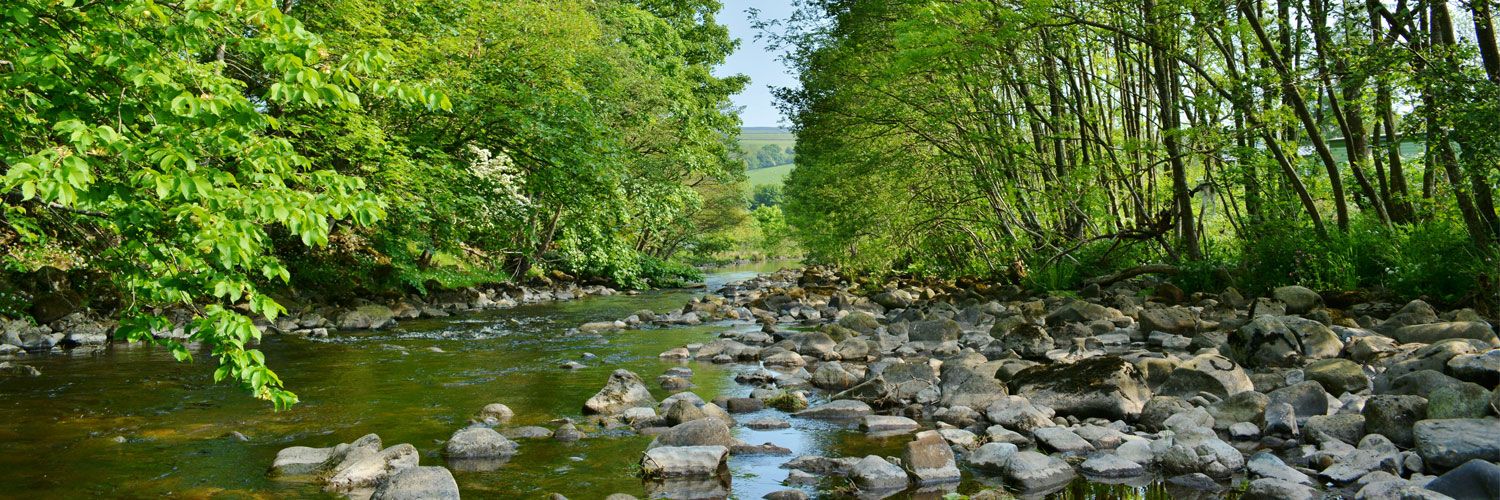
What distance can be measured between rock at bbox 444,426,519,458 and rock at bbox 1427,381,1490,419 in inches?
204

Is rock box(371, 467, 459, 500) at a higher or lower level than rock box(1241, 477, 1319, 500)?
higher

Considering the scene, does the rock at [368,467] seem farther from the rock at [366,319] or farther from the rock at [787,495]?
the rock at [366,319]

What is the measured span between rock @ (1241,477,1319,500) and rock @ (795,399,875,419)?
2873 millimetres

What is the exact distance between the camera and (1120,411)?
631 centimetres

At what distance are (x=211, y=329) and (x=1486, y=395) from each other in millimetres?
6232

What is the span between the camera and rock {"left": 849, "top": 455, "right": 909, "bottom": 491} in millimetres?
4883

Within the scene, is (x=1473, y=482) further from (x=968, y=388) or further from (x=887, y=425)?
(x=968, y=388)

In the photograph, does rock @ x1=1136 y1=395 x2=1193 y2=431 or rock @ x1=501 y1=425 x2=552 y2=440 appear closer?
rock @ x1=1136 y1=395 x2=1193 y2=431

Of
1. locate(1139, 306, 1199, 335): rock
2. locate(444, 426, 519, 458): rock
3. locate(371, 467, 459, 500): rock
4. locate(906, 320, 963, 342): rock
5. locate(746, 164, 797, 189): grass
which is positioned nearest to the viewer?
locate(371, 467, 459, 500): rock

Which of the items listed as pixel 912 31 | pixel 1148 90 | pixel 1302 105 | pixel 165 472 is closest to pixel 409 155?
pixel 912 31

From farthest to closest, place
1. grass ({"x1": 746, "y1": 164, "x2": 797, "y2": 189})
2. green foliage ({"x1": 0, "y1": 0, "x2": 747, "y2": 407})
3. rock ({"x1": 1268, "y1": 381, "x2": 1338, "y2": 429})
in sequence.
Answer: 1. grass ({"x1": 746, "y1": 164, "x2": 797, "y2": 189})
2. rock ({"x1": 1268, "y1": 381, "x2": 1338, "y2": 429})
3. green foliage ({"x1": 0, "y1": 0, "x2": 747, "y2": 407})

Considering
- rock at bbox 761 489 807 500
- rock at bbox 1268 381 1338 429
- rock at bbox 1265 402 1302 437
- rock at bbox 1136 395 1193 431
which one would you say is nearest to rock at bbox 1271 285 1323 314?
rock at bbox 1268 381 1338 429

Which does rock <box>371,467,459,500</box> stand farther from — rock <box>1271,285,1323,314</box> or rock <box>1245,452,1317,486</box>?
rock <box>1271,285,1323,314</box>

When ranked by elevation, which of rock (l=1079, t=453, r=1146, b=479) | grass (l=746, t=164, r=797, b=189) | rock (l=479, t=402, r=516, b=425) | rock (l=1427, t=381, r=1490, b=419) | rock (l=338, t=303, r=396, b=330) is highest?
grass (l=746, t=164, r=797, b=189)
